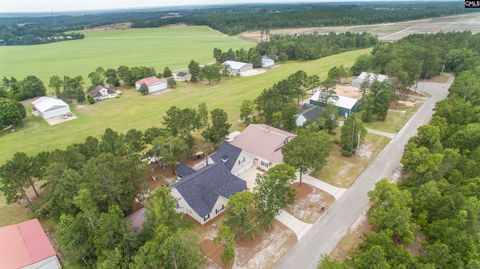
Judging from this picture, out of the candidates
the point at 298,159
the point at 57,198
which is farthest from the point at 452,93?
the point at 57,198

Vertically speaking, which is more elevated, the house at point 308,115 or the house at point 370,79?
the house at point 370,79

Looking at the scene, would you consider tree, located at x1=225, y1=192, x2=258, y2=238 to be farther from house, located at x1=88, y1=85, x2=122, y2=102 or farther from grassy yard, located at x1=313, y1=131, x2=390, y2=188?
house, located at x1=88, y1=85, x2=122, y2=102

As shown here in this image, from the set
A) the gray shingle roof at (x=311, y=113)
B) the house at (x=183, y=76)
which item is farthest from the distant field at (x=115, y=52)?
the gray shingle roof at (x=311, y=113)

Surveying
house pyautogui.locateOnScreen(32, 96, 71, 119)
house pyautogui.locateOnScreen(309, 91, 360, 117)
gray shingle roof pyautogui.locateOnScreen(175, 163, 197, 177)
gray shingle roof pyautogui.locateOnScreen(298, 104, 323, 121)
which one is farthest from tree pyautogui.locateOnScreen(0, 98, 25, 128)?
house pyautogui.locateOnScreen(309, 91, 360, 117)

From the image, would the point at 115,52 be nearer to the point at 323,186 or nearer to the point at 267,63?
the point at 267,63

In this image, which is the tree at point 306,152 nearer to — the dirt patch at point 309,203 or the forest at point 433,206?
the dirt patch at point 309,203

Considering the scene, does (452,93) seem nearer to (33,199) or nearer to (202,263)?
(202,263)
